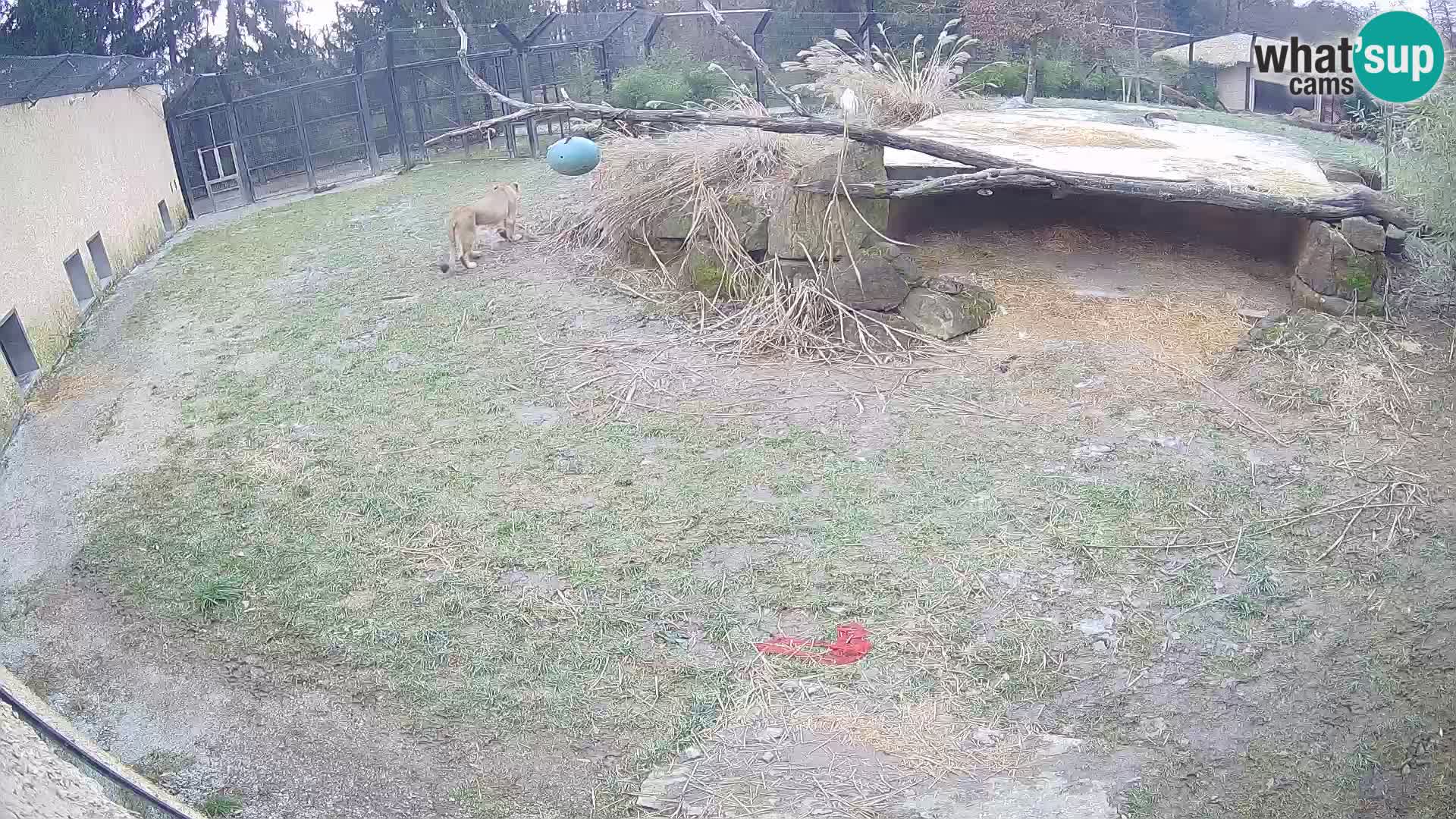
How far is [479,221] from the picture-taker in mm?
9297

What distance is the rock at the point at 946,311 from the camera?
22.6ft

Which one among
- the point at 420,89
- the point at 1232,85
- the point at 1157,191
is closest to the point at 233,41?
the point at 420,89

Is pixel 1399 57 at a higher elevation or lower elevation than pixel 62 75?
lower

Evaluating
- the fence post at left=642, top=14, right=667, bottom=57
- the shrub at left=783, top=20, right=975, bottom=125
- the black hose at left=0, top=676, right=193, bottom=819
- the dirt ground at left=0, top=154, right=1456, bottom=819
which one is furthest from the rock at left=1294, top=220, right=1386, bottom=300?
the fence post at left=642, top=14, right=667, bottom=57

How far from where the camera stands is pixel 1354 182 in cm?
783

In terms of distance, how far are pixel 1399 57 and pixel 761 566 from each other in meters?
6.27

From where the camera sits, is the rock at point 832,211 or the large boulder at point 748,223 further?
the large boulder at point 748,223

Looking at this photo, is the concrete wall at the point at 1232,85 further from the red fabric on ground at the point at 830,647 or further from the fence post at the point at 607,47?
the red fabric on ground at the point at 830,647

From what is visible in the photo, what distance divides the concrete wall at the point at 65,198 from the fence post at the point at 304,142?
2155mm

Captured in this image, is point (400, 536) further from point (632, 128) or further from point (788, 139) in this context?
point (632, 128)

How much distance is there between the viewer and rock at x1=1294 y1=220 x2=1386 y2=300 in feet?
21.3

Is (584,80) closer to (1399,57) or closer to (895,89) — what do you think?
(895,89)

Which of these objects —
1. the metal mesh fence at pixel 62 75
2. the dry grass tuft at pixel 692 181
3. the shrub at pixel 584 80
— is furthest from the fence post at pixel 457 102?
the dry grass tuft at pixel 692 181

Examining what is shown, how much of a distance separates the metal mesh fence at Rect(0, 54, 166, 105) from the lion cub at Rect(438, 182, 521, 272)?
331 cm
